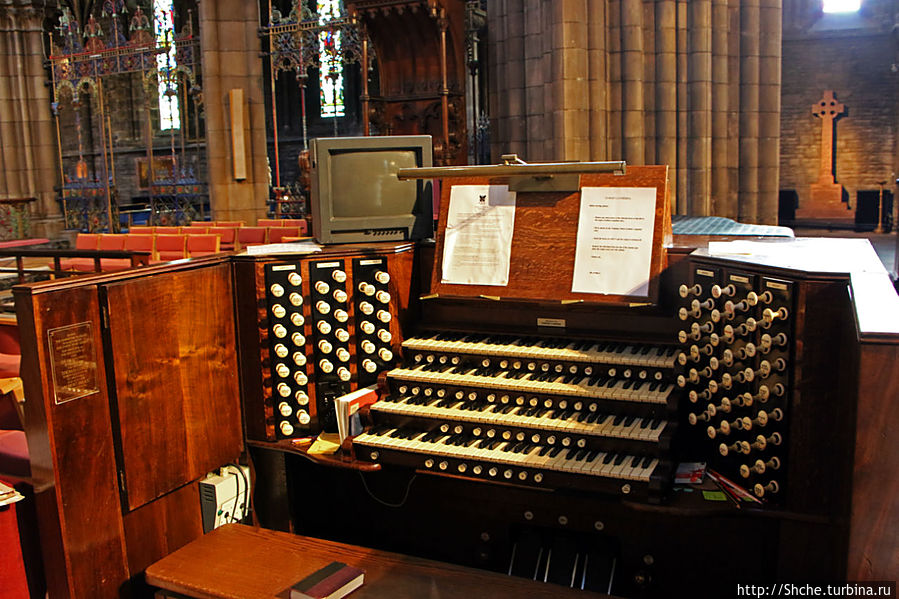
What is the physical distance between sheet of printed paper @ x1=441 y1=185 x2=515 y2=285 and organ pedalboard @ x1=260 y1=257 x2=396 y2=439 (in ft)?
1.03

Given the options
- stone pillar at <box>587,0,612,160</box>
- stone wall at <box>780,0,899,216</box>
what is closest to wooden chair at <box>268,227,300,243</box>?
stone pillar at <box>587,0,612,160</box>

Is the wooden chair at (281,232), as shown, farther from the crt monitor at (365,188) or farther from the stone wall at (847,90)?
the stone wall at (847,90)

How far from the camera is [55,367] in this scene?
8.16 feet

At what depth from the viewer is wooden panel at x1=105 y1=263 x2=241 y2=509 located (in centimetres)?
272

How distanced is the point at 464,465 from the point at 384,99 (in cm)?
710

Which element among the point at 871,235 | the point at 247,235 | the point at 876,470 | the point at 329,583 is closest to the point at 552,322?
the point at 329,583

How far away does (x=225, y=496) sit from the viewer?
3137 mm

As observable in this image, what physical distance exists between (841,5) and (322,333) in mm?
17765

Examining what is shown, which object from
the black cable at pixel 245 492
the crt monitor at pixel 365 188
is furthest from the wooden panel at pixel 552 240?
the black cable at pixel 245 492

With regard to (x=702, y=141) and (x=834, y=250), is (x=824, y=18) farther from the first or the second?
(x=834, y=250)

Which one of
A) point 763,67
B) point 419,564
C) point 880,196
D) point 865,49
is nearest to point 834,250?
point 419,564

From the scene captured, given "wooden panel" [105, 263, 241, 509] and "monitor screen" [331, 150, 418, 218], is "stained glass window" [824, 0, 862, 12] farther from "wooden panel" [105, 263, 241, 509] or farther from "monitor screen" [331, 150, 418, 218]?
"wooden panel" [105, 263, 241, 509]

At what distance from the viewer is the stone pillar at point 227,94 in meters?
12.7

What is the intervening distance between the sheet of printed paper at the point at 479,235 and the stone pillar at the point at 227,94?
10.5 metres
